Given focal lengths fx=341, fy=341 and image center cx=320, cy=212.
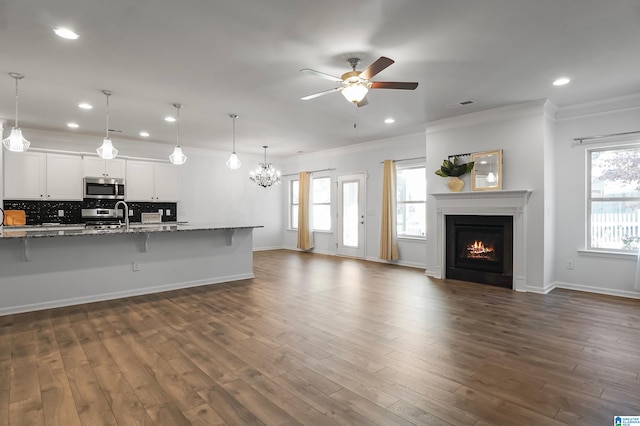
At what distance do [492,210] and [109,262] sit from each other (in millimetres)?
5767

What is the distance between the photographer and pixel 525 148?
5.15 meters

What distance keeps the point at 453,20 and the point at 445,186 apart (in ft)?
12.0

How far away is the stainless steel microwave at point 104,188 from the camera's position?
22.9ft

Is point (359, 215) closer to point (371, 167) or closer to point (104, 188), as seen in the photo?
point (371, 167)

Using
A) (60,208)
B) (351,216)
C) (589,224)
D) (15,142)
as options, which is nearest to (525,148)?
(589,224)

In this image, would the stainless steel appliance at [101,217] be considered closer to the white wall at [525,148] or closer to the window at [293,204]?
the window at [293,204]

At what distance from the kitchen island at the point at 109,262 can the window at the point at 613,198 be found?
18.1 feet

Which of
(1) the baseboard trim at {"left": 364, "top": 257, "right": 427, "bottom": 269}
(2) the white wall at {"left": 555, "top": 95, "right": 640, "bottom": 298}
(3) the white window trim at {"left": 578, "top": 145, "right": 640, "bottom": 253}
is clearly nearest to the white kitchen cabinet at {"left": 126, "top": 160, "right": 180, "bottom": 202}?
(1) the baseboard trim at {"left": 364, "top": 257, "right": 427, "bottom": 269}

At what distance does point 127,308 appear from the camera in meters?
4.27

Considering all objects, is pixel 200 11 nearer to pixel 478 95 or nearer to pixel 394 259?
pixel 478 95

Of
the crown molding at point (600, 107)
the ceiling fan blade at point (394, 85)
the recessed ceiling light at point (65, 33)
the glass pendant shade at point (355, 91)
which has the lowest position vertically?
the glass pendant shade at point (355, 91)

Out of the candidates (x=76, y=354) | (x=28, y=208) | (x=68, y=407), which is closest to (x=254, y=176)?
(x=28, y=208)

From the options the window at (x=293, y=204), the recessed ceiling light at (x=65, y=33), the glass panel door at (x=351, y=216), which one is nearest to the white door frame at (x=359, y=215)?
the glass panel door at (x=351, y=216)

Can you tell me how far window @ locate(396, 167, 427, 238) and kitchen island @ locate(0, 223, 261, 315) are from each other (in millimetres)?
3475
